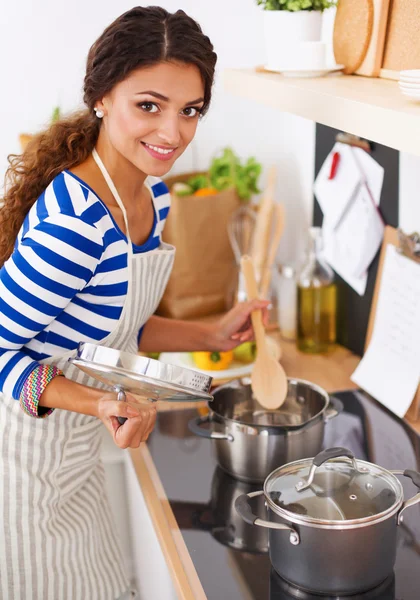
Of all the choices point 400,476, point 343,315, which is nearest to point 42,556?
point 400,476

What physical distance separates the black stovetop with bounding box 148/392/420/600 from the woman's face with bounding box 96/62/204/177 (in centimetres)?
52

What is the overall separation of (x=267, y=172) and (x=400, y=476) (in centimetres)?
104

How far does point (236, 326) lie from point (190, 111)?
44cm

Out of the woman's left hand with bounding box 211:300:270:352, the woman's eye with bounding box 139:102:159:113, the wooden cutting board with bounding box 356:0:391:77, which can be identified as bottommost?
A: the woman's left hand with bounding box 211:300:270:352

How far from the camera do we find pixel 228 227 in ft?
6.46

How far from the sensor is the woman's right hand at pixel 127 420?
1.03m

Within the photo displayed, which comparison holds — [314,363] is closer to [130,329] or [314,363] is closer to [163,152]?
[130,329]

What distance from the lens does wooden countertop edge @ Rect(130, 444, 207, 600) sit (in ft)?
3.57

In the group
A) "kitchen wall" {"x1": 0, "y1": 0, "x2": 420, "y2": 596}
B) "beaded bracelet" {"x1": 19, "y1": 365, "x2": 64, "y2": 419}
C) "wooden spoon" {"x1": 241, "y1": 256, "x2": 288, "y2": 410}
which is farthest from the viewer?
"kitchen wall" {"x1": 0, "y1": 0, "x2": 420, "y2": 596}

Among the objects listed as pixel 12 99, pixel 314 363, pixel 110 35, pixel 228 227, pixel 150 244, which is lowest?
pixel 314 363

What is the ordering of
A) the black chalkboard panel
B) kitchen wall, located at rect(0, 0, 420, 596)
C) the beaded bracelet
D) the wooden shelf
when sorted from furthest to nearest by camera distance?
kitchen wall, located at rect(0, 0, 420, 596)
the black chalkboard panel
the beaded bracelet
the wooden shelf

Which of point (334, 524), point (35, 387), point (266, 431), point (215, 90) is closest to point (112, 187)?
point (35, 387)

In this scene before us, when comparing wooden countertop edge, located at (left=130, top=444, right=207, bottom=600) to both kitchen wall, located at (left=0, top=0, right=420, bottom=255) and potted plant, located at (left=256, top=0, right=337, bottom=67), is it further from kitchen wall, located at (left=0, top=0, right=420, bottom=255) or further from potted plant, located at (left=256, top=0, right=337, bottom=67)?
kitchen wall, located at (left=0, top=0, right=420, bottom=255)

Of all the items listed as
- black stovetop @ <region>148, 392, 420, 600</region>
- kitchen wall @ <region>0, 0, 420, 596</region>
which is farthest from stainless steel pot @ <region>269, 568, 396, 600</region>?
kitchen wall @ <region>0, 0, 420, 596</region>
